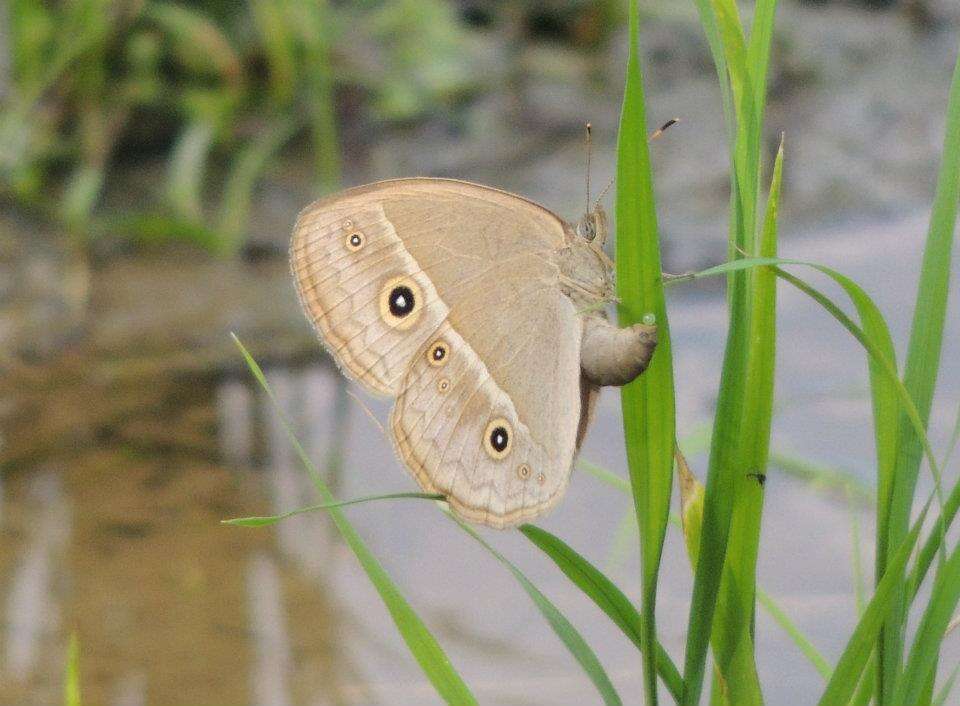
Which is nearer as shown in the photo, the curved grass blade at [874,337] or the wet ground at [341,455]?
the curved grass blade at [874,337]

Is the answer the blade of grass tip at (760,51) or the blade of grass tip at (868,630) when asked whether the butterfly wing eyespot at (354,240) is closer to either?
the blade of grass tip at (760,51)

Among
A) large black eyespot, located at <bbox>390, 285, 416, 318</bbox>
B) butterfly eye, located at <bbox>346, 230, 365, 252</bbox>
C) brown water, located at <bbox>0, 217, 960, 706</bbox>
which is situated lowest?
brown water, located at <bbox>0, 217, 960, 706</bbox>

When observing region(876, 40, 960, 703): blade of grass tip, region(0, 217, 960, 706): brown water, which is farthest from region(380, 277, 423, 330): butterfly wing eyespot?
region(0, 217, 960, 706): brown water

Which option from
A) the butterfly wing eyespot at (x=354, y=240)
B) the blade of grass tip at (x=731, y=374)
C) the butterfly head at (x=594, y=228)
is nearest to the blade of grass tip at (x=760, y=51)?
the blade of grass tip at (x=731, y=374)

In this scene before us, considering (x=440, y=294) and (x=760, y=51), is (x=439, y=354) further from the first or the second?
(x=760, y=51)

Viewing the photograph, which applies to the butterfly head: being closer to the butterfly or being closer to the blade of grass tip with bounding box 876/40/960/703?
the butterfly

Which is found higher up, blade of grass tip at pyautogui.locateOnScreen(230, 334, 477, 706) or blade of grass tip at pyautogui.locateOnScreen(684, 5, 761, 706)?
blade of grass tip at pyautogui.locateOnScreen(684, 5, 761, 706)
